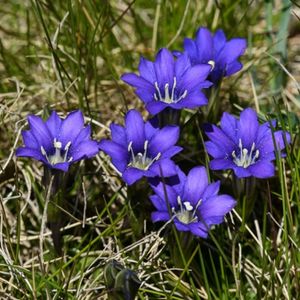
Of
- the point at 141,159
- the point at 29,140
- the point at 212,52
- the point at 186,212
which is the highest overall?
the point at 212,52

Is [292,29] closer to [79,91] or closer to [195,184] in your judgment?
[79,91]

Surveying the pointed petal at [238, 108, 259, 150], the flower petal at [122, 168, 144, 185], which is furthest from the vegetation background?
the flower petal at [122, 168, 144, 185]

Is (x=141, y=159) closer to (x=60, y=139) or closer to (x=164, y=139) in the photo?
(x=164, y=139)

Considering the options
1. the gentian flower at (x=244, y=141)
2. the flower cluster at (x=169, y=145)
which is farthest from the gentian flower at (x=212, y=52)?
the gentian flower at (x=244, y=141)

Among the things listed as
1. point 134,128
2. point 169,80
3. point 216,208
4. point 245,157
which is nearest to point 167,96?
point 169,80

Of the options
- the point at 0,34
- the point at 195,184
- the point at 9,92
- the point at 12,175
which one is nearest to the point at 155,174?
the point at 195,184

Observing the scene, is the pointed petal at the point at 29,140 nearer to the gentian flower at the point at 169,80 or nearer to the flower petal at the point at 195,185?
the gentian flower at the point at 169,80
